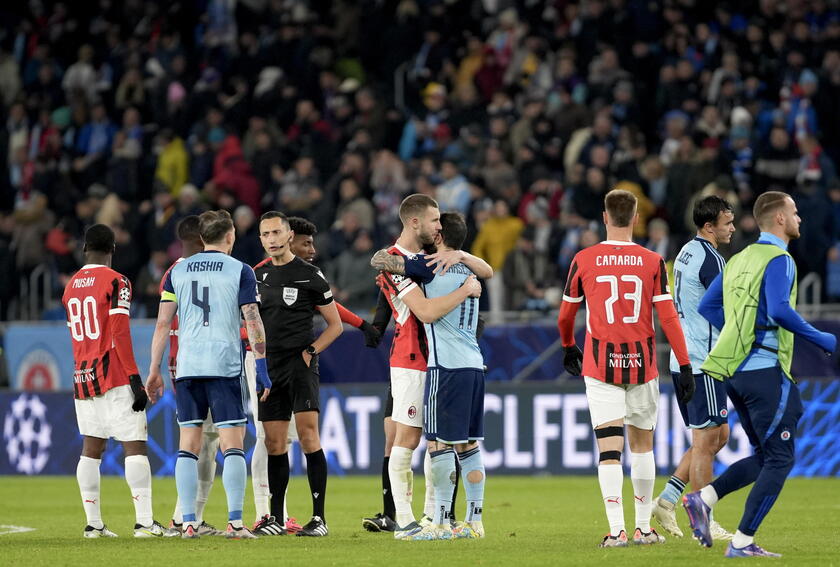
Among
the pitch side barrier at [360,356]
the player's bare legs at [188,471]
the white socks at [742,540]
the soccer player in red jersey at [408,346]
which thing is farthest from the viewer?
the pitch side barrier at [360,356]

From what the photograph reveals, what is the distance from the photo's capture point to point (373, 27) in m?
26.9

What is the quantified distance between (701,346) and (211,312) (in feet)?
11.7

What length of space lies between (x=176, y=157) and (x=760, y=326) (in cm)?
1721

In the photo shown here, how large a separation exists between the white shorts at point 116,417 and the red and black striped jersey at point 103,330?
7 centimetres

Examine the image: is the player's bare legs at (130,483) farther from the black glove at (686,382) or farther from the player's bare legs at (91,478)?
the black glove at (686,382)

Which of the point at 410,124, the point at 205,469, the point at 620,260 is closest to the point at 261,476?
the point at 205,469

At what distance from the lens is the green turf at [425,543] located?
30.6ft

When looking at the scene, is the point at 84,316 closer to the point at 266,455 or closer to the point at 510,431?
the point at 266,455

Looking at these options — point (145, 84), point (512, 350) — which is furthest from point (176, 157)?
point (512, 350)

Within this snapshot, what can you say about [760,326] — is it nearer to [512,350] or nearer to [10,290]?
[512,350]

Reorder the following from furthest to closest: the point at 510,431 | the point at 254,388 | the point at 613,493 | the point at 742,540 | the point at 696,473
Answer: the point at 510,431, the point at 254,388, the point at 696,473, the point at 613,493, the point at 742,540

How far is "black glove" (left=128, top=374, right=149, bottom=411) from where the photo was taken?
36.0 ft

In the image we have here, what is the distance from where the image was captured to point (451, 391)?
403 inches

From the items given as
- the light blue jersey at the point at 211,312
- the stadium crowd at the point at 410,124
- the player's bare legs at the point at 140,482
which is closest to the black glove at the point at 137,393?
the player's bare legs at the point at 140,482
